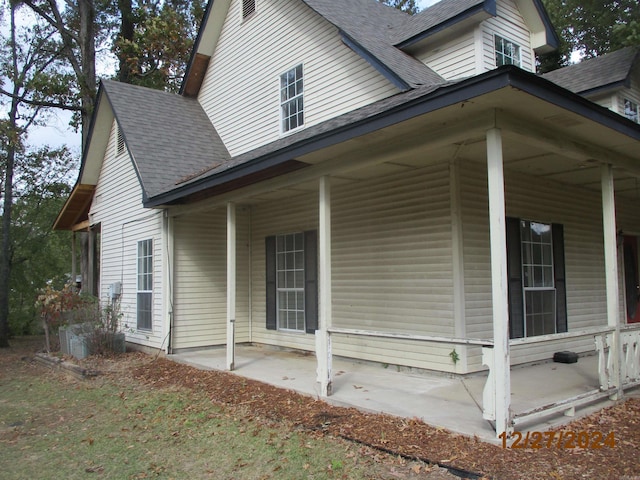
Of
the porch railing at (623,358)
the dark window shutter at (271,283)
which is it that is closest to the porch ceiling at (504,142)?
the porch railing at (623,358)

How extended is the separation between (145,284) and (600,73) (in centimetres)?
1126

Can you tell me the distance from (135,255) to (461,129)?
9145 mm

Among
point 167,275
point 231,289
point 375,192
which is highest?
point 375,192

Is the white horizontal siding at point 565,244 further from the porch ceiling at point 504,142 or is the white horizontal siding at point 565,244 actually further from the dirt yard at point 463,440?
the dirt yard at point 463,440

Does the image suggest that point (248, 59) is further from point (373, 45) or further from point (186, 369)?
point (186, 369)

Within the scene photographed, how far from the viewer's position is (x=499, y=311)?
15.5ft

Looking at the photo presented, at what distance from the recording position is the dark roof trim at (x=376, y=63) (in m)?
7.63

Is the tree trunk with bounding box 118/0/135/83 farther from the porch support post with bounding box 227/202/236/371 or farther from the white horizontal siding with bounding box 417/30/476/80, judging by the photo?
the white horizontal siding with bounding box 417/30/476/80

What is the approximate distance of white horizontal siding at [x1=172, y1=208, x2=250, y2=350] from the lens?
10.8 metres

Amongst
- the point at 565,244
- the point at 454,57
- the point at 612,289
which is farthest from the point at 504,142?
the point at 565,244

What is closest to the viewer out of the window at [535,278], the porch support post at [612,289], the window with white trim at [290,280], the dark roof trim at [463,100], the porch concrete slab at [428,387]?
the dark roof trim at [463,100]

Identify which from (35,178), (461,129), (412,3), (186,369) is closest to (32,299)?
(35,178)

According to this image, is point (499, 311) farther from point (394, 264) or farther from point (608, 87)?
point (608, 87)

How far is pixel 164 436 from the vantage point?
5.68 metres
